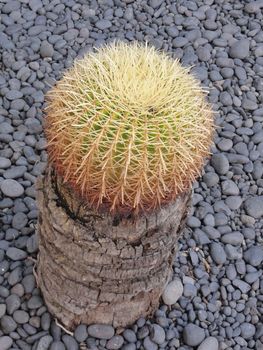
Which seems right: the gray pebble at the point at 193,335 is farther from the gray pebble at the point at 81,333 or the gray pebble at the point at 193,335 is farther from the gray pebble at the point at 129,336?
the gray pebble at the point at 81,333

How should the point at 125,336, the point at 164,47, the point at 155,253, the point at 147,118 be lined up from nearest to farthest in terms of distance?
the point at 147,118
the point at 155,253
the point at 125,336
the point at 164,47

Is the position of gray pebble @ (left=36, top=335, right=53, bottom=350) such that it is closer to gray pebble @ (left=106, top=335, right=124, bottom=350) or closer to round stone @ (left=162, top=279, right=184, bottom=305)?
gray pebble @ (left=106, top=335, right=124, bottom=350)

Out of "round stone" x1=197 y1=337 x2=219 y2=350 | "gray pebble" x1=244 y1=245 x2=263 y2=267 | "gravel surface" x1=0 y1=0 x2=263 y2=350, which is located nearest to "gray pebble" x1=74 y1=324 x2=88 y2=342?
"gravel surface" x1=0 y1=0 x2=263 y2=350

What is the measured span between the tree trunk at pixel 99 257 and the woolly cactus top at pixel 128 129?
0.08m

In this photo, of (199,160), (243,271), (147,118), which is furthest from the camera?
(243,271)

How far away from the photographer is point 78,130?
1.65 m

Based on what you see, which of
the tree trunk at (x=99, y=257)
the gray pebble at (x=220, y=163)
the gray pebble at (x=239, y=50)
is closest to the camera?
the tree trunk at (x=99, y=257)

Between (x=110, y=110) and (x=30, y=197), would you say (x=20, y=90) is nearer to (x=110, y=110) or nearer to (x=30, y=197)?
(x=30, y=197)

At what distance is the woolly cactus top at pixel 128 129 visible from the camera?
5.28 ft

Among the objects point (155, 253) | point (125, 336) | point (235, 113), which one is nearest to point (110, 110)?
point (155, 253)

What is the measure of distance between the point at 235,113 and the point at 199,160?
3.86ft

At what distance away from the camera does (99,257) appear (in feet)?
6.15

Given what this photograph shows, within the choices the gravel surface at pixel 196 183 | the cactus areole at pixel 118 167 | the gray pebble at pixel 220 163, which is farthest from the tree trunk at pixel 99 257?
the gray pebble at pixel 220 163

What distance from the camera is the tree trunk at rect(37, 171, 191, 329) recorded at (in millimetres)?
1823
